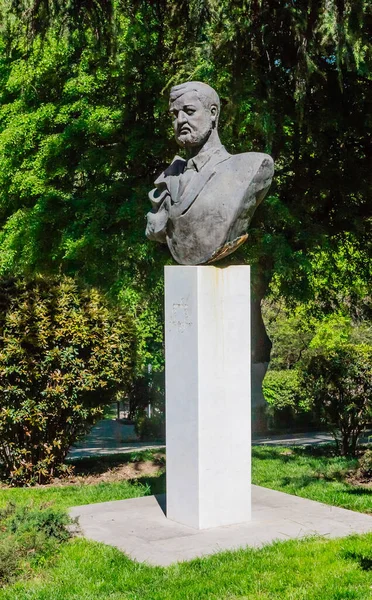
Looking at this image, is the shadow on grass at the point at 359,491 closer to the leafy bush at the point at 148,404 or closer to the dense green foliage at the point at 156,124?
the dense green foliage at the point at 156,124

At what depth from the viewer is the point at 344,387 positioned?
11.1 m

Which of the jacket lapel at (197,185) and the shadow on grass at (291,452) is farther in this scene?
the shadow on grass at (291,452)

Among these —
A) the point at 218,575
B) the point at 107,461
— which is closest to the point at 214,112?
the point at 218,575

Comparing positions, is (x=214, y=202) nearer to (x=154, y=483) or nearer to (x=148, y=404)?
(x=154, y=483)

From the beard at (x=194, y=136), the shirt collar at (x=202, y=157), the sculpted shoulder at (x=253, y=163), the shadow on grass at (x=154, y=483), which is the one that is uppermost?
the beard at (x=194, y=136)

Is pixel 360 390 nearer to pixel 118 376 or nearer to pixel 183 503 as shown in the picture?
pixel 118 376

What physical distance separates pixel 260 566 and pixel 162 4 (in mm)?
8644

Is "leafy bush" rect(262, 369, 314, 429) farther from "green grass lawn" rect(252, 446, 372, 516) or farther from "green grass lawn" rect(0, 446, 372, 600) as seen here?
"green grass lawn" rect(0, 446, 372, 600)

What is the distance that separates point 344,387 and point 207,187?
4.78 m

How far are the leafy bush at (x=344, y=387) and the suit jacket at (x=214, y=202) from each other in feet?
14.5

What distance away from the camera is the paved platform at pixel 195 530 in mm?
6699

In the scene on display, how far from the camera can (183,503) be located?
730 centimetres

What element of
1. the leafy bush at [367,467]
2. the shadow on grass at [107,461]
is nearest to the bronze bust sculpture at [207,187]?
the leafy bush at [367,467]

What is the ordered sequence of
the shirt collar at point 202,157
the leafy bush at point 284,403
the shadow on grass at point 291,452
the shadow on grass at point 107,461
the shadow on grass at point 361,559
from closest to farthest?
the shadow on grass at point 361,559 < the shirt collar at point 202,157 < the shadow on grass at point 107,461 < the shadow on grass at point 291,452 < the leafy bush at point 284,403
